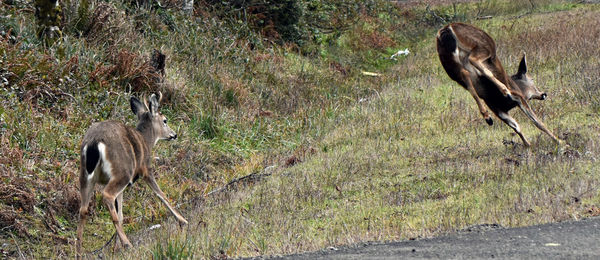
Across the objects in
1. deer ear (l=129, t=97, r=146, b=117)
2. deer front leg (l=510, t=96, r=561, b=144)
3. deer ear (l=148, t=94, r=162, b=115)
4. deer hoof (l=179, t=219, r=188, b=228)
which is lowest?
deer hoof (l=179, t=219, r=188, b=228)

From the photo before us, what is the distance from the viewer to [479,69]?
10.4m

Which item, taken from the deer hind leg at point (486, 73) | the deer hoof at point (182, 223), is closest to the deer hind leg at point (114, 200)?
the deer hoof at point (182, 223)

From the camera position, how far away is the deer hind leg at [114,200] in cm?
806

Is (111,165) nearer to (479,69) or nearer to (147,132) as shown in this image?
(147,132)

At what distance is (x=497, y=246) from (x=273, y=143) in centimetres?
758

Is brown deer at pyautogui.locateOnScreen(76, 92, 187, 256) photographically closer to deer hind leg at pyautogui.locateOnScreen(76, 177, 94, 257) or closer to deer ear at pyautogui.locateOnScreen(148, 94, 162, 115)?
deer hind leg at pyautogui.locateOnScreen(76, 177, 94, 257)

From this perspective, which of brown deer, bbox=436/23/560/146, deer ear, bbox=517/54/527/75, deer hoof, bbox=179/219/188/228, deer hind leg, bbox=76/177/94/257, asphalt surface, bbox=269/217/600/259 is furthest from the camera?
deer ear, bbox=517/54/527/75

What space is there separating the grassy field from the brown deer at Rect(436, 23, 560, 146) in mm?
515

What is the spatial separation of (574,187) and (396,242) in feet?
8.41

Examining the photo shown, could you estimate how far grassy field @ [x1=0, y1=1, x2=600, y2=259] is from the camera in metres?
7.97

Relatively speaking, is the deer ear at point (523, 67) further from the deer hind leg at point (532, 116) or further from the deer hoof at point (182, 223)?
the deer hoof at point (182, 223)

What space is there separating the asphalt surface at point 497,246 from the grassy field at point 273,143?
0.42 m

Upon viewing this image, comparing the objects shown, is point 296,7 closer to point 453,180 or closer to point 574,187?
point 453,180

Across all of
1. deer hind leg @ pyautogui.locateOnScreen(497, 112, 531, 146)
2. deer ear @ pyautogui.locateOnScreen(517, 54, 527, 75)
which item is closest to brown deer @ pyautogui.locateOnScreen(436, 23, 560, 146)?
deer hind leg @ pyautogui.locateOnScreen(497, 112, 531, 146)
